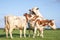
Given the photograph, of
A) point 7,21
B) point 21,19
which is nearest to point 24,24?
point 21,19

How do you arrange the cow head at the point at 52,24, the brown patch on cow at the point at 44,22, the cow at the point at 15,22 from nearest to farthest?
the cow at the point at 15,22 → the brown patch on cow at the point at 44,22 → the cow head at the point at 52,24

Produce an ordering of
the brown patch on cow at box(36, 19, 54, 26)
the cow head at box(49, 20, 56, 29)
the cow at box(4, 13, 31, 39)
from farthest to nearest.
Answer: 1. the cow head at box(49, 20, 56, 29)
2. the brown patch on cow at box(36, 19, 54, 26)
3. the cow at box(4, 13, 31, 39)

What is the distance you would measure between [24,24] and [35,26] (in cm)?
148

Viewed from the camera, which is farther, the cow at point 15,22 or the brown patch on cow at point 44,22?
the brown patch on cow at point 44,22

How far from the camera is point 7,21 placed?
20703 millimetres

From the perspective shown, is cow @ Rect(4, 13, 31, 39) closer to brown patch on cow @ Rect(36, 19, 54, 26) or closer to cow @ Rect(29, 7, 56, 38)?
cow @ Rect(29, 7, 56, 38)

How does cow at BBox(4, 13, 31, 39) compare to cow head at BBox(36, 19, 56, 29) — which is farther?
cow head at BBox(36, 19, 56, 29)

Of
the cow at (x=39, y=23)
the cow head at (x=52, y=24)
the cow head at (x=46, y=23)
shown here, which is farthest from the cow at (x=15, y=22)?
the cow head at (x=52, y=24)

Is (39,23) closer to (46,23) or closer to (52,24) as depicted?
(46,23)

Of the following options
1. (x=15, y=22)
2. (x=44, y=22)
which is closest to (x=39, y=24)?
(x=44, y=22)

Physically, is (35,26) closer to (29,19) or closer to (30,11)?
(29,19)

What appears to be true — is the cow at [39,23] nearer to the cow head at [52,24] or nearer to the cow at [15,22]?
the cow head at [52,24]

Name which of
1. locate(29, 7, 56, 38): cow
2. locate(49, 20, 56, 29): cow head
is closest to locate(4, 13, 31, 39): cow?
locate(29, 7, 56, 38): cow

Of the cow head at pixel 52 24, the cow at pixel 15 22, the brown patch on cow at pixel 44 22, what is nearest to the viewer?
the cow at pixel 15 22
